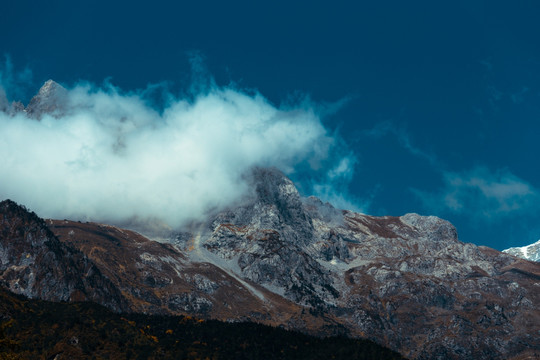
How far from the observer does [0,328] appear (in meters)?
104

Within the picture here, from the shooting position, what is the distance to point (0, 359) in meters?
104

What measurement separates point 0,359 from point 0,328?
242 inches
